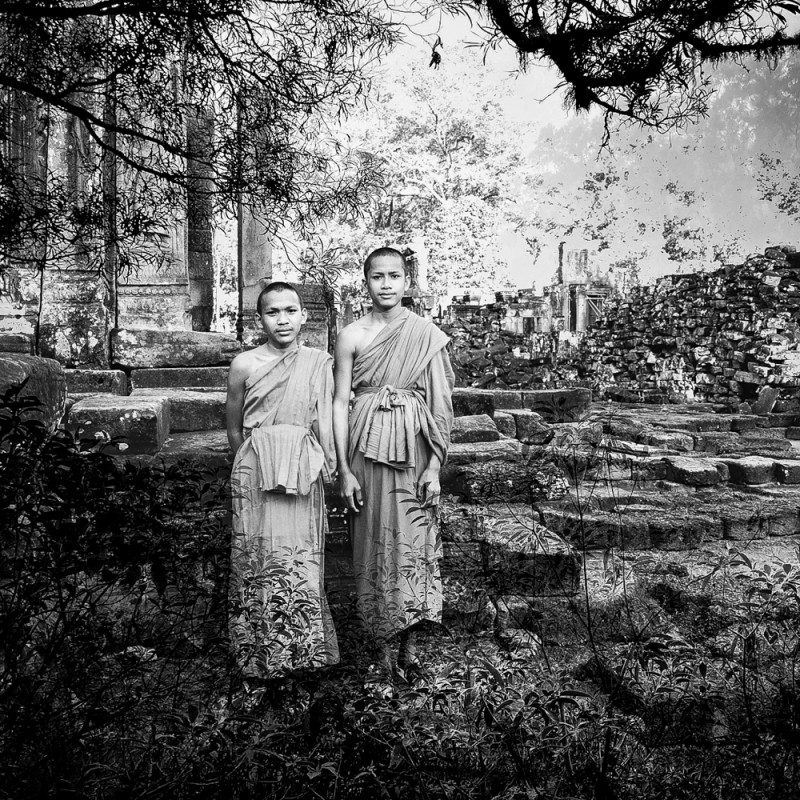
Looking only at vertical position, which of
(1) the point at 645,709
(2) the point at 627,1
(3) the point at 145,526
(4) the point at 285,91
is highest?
(2) the point at 627,1

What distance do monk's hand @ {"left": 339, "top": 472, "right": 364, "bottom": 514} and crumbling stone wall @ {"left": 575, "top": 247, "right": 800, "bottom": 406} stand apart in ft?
30.5

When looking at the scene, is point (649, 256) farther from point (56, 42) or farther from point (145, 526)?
point (145, 526)

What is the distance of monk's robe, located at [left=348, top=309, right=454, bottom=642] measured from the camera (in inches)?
122

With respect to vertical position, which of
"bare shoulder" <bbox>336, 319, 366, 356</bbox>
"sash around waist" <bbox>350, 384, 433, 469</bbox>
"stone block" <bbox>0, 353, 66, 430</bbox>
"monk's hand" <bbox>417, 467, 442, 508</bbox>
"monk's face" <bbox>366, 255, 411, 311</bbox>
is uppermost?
"monk's face" <bbox>366, 255, 411, 311</bbox>

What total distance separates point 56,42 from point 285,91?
3.08ft

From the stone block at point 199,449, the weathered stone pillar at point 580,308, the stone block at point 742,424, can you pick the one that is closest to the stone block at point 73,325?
the stone block at point 199,449

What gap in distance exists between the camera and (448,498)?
4809 mm

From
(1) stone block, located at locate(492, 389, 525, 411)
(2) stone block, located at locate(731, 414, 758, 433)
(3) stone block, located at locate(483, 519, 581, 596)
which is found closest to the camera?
(3) stone block, located at locate(483, 519, 581, 596)

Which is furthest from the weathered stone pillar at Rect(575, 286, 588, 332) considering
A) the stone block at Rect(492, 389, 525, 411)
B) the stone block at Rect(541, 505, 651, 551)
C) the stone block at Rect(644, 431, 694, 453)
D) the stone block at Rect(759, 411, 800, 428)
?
the stone block at Rect(541, 505, 651, 551)

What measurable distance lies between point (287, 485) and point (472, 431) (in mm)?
2654

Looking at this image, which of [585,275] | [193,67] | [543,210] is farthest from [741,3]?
[543,210]

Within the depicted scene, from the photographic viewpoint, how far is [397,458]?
3156 millimetres

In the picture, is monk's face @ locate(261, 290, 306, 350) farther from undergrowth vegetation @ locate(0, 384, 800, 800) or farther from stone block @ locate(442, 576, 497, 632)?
stone block @ locate(442, 576, 497, 632)

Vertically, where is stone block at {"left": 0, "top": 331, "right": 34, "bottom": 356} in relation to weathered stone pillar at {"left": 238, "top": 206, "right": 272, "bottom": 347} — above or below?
below
